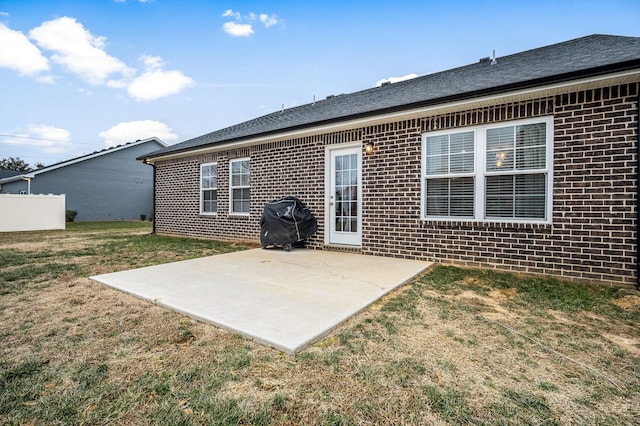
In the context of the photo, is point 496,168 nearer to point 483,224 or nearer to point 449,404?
point 483,224

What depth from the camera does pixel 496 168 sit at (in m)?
4.69

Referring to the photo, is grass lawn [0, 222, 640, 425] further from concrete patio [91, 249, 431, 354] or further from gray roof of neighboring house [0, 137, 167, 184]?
gray roof of neighboring house [0, 137, 167, 184]

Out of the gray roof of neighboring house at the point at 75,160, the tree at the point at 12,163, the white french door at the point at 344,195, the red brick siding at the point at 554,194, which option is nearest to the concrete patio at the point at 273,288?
the red brick siding at the point at 554,194

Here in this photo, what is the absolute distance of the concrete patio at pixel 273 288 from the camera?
2.44 metres

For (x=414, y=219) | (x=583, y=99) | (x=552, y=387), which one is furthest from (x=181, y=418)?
(x=583, y=99)

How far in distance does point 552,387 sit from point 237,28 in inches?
468

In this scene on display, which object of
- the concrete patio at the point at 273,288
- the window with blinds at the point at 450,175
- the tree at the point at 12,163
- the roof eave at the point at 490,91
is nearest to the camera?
the concrete patio at the point at 273,288

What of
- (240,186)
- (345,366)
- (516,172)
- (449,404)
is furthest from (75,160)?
(449,404)

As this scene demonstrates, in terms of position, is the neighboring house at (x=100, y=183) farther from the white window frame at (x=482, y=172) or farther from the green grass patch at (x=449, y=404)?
the green grass patch at (x=449, y=404)

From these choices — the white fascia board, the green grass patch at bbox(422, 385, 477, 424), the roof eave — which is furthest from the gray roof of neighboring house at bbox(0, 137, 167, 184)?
the green grass patch at bbox(422, 385, 477, 424)

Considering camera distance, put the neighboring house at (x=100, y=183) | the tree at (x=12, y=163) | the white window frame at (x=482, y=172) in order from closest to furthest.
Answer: the white window frame at (x=482, y=172) → the neighboring house at (x=100, y=183) → the tree at (x=12, y=163)

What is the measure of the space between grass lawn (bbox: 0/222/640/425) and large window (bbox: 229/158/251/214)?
508 centimetres

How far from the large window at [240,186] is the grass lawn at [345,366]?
5.08 meters

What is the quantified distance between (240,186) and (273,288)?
5.25 metres
